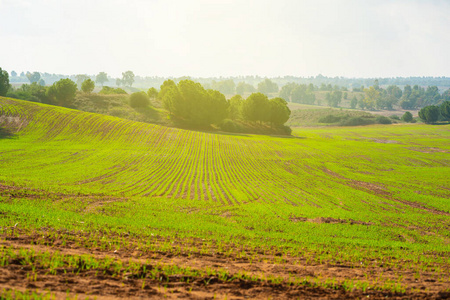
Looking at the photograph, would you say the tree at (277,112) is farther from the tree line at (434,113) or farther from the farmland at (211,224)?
the tree line at (434,113)

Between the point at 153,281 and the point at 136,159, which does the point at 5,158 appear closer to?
the point at 136,159

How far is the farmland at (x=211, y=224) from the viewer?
1095 centimetres

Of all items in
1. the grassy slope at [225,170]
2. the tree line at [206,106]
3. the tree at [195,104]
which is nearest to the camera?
the grassy slope at [225,170]

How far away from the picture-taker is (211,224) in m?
22.2

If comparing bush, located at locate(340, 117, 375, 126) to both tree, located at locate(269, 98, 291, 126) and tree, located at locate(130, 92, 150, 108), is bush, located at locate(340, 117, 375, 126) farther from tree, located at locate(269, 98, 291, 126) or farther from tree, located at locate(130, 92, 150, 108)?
tree, located at locate(130, 92, 150, 108)

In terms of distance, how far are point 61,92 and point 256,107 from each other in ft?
226

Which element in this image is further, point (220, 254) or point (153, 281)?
point (220, 254)

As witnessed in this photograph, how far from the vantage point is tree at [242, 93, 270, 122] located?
111 meters

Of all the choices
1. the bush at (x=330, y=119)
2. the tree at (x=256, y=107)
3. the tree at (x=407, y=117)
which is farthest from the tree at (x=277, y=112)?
the tree at (x=407, y=117)

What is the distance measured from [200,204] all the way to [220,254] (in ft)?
47.0

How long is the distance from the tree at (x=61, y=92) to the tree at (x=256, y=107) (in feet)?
204

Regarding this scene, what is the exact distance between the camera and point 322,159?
63250 mm

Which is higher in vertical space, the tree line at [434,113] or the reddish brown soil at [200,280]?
the tree line at [434,113]

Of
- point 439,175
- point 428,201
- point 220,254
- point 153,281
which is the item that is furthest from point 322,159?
point 153,281
